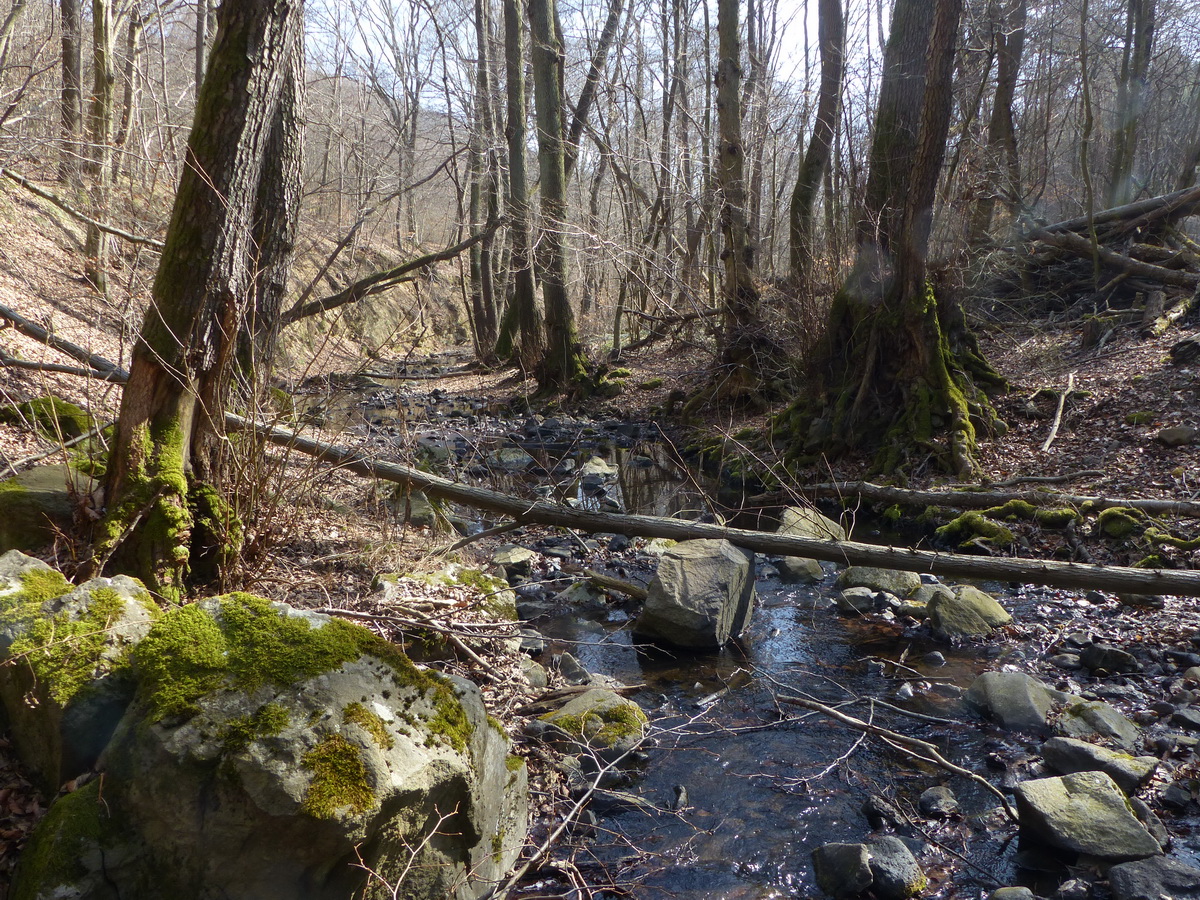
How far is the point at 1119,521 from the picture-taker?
6926 mm

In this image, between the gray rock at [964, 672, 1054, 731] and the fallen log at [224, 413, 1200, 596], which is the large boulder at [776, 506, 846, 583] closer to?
the fallen log at [224, 413, 1200, 596]

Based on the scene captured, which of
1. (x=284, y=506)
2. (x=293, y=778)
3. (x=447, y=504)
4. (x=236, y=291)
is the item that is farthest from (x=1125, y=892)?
(x=447, y=504)

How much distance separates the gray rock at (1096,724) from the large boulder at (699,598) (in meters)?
2.18

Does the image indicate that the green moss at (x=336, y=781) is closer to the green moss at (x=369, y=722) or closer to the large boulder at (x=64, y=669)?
the green moss at (x=369, y=722)

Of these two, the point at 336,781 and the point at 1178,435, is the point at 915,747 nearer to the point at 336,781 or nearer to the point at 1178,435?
the point at 336,781

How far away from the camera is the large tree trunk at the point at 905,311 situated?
9.02 metres

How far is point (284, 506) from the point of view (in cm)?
489

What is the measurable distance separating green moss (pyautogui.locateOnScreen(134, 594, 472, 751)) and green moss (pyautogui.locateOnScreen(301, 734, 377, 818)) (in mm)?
297

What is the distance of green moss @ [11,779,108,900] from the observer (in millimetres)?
2379

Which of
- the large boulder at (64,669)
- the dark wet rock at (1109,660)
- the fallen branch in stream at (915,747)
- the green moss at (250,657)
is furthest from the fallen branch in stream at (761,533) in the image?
the green moss at (250,657)

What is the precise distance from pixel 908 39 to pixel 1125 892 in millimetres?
9678

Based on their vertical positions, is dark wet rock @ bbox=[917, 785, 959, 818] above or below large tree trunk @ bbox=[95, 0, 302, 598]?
below

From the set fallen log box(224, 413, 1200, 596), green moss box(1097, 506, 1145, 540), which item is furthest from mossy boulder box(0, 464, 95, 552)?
green moss box(1097, 506, 1145, 540)

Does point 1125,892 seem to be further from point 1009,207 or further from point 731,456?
point 1009,207
